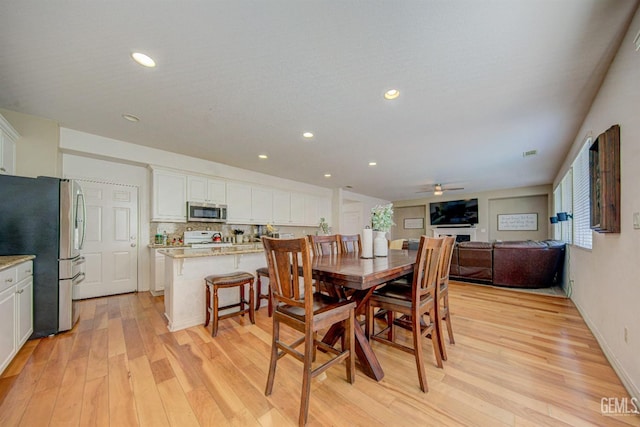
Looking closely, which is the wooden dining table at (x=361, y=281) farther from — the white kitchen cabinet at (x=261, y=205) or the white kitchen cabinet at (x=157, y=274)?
the white kitchen cabinet at (x=261, y=205)

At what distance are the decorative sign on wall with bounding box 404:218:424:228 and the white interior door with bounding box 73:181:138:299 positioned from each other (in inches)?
354

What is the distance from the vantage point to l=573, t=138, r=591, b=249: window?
114 inches

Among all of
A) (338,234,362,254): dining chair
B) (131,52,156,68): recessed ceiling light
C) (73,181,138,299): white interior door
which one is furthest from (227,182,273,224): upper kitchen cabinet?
(131,52,156,68): recessed ceiling light

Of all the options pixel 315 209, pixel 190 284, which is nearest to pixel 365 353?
pixel 190 284

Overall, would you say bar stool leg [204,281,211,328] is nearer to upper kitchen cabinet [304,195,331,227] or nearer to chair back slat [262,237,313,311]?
chair back slat [262,237,313,311]

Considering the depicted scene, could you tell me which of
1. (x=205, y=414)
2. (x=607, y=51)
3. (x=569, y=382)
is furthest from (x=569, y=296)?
(x=205, y=414)

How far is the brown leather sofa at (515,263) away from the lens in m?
4.27

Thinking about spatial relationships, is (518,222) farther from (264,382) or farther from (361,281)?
(264,382)

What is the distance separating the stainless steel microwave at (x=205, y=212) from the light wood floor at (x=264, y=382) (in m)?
2.17

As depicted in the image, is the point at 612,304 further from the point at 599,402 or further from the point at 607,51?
A: the point at 607,51

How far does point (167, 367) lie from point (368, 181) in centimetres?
545

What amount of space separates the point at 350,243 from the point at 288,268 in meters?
1.74

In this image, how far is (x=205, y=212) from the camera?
4641 millimetres

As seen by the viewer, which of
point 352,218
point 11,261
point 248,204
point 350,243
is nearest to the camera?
point 11,261
